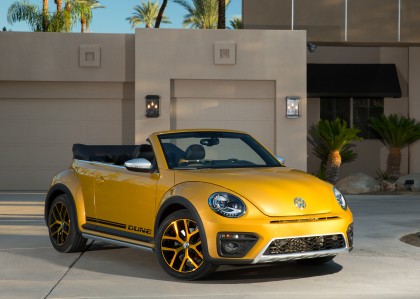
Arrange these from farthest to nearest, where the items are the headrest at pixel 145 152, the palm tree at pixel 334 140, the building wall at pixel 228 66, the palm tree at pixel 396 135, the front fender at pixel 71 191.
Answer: the palm tree at pixel 396 135
the palm tree at pixel 334 140
the building wall at pixel 228 66
the front fender at pixel 71 191
the headrest at pixel 145 152

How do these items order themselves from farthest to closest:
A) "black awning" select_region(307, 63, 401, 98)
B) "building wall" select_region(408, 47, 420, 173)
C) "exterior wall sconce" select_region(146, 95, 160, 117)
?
"building wall" select_region(408, 47, 420, 173) → "black awning" select_region(307, 63, 401, 98) → "exterior wall sconce" select_region(146, 95, 160, 117)

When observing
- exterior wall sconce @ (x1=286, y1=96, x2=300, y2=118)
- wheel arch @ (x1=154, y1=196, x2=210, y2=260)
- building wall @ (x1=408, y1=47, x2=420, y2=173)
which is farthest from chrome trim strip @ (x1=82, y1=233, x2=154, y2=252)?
building wall @ (x1=408, y1=47, x2=420, y2=173)

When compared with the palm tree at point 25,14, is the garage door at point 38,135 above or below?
below

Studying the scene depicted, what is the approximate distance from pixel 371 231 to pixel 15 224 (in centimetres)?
551

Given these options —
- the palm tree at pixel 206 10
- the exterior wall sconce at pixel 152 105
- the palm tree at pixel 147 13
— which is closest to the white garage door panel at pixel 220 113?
the exterior wall sconce at pixel 152 105

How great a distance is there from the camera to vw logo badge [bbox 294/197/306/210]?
7723 mm

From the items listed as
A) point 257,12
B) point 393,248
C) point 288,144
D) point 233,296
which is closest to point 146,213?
point 233,296

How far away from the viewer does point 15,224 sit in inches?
519

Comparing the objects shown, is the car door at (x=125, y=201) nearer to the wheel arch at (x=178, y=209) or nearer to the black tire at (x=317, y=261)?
the wheel arch at (x=178, y=209)

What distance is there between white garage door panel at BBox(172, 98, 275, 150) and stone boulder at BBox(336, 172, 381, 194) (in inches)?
98.9

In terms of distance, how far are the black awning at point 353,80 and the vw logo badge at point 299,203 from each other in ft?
56.6

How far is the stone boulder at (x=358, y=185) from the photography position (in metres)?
21.5

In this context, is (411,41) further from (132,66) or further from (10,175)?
(10,175)

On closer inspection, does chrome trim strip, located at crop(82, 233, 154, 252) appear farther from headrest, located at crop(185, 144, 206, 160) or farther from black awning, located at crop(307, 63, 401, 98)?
black awning, located at crop(307, 63, 401, 98)
